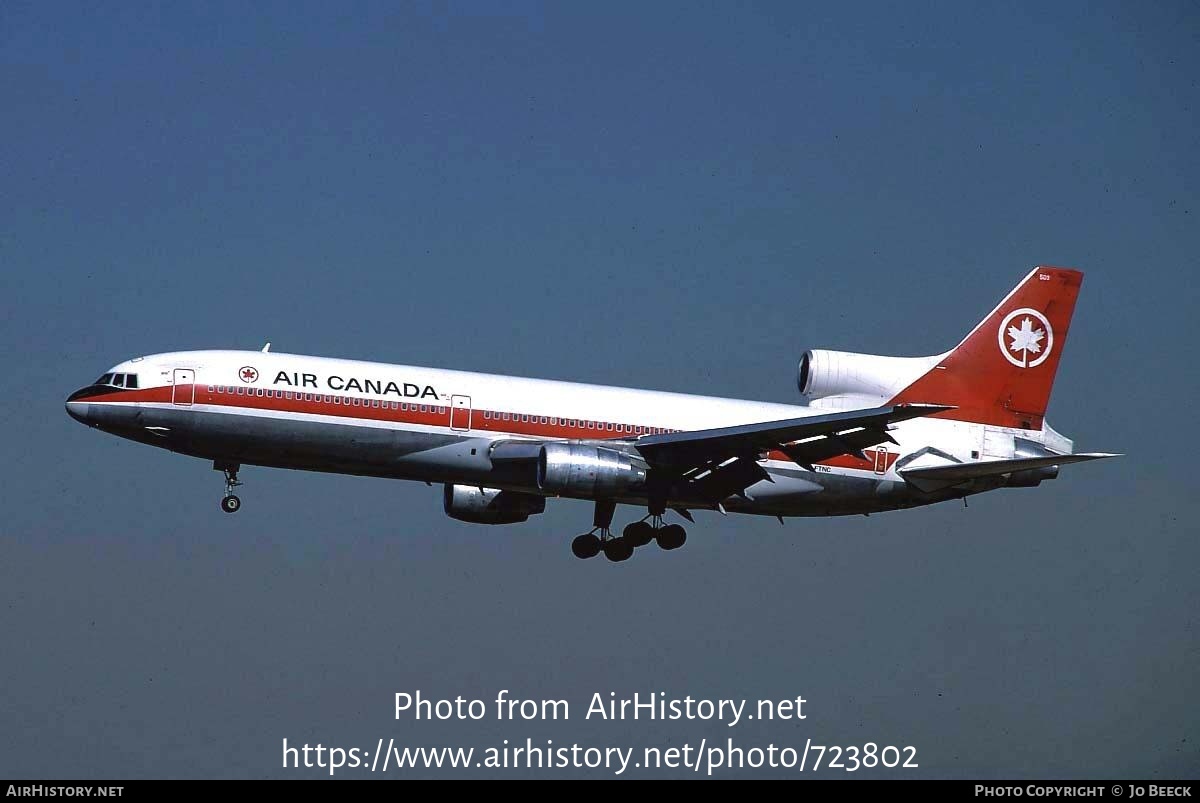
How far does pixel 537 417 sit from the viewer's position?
5769 centimetres

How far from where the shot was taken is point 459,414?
186 ft

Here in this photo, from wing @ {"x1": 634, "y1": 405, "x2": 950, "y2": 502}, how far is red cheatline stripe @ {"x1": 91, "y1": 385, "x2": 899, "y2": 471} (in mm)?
2247

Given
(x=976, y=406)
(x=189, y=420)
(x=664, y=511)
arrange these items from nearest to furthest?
1. (x=189, y=420)
2. (x=664, y=511)
3. (x=976, y=406)

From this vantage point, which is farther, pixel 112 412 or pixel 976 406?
pixel 976 406

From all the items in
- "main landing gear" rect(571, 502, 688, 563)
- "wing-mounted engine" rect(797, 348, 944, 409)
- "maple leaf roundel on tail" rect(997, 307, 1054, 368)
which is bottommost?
"main landing gear" rect(571, 502, 688, 563)

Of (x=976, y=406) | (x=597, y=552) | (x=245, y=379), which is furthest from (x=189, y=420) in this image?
(x=976, y=406)

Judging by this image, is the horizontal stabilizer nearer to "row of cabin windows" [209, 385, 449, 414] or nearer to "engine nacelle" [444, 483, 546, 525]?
"engine nacelle" [444, 483, 546, 525]

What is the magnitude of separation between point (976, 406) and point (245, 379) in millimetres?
24767

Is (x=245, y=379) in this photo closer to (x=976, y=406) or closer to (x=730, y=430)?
(x=730, y=430)

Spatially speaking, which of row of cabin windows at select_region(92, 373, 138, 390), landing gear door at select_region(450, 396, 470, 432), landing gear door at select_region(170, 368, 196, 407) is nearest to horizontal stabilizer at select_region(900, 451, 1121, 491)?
landing gear door at select_region(450, 396, 470, 432)

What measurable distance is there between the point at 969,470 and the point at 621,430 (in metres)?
11.5

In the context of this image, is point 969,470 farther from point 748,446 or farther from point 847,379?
point 748,446

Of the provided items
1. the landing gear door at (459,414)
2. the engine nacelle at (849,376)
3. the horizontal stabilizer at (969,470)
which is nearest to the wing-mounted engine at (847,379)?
the engine nacelle at (849,376)

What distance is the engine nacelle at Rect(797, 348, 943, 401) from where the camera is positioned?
6272 centimetres
